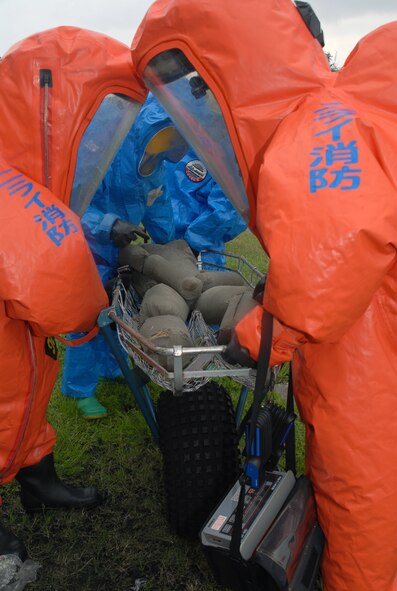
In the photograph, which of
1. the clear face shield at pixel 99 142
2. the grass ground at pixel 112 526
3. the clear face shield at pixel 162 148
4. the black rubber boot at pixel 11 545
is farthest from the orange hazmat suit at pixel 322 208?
the black rubber boot at pixel 11 545

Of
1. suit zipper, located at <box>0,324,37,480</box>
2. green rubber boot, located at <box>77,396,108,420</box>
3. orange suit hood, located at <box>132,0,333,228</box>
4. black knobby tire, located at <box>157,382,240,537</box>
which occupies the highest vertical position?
orange suit hood, located at <box>132,0,333,228</box>

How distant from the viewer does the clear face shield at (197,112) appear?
Result: 1.56 m

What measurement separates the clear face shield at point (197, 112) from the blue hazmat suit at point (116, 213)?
51cm

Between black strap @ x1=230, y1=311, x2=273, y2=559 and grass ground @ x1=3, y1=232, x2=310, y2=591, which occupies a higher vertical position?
black strap @ x1=230, y1=311, x2=273, y2=559

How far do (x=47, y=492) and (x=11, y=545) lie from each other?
0.94 ft

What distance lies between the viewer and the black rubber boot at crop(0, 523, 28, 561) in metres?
2.04

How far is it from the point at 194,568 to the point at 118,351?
95 cm

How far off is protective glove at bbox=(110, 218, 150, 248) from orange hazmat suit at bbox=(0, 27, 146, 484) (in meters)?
0.54

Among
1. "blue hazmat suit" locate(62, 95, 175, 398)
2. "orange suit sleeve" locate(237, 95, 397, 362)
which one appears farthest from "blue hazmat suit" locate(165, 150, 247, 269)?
"orange suit sleeve" locate(237, 95, 397, 362)

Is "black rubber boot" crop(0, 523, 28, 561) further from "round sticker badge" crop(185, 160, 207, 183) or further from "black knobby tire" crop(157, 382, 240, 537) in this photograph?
"round sticker badge" crop(185, 160, 207, 183)

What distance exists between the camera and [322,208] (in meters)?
1.19

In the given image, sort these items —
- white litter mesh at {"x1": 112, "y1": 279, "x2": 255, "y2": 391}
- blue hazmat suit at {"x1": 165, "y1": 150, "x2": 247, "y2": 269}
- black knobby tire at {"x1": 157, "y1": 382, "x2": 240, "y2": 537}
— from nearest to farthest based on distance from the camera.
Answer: white litter mesh at {"x1": 112, "y1": 279, "x2": 255, "y2": 391} → black knobby tire at {"x1": 157, "y1": 382, "x2": 240, "y2": 537} → blue hazmat suit at {"x1": 165, "y1": 150, "x2": 247, "y2": 269}

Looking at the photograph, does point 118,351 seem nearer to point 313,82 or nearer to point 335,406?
point 335,406

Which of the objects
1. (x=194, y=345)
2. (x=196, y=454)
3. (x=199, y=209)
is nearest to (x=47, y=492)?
(x=196, y=454)
